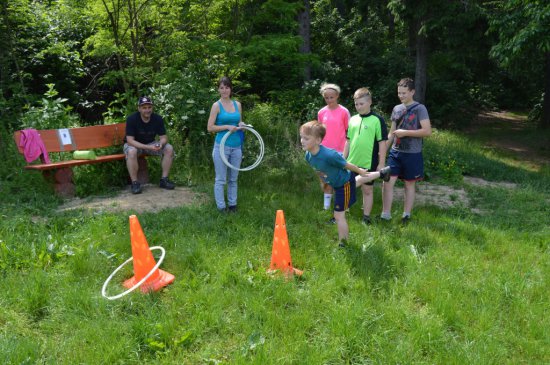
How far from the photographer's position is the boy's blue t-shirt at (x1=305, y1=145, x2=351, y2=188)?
14.6ft

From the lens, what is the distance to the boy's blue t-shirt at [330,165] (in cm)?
446

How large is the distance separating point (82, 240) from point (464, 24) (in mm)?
13168

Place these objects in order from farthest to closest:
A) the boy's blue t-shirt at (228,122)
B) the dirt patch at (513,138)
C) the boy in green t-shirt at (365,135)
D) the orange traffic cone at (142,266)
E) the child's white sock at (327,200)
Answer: the dirt patch at (513,138) → the child's white sock at (327,200) → the boy's blue t-shirt at (228,122) → the boy in green t-shirt at (365,135) → the orange traffic cone at (142,266)

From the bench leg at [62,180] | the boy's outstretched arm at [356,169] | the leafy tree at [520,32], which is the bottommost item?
the bench leg at [62,180]

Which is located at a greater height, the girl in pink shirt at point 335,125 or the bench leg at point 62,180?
the girl in pink shirt at point 335,125

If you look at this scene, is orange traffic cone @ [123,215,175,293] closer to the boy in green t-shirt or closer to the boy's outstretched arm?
the boy's outstretched arm

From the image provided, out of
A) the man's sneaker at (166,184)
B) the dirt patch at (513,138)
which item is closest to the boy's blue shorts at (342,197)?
the man's sneaker at (166,184)

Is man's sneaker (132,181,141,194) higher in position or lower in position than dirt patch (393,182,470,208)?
higher

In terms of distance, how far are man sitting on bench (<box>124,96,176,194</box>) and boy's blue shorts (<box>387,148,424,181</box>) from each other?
3264 millimetres

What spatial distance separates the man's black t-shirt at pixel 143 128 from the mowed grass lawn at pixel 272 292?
1.69 metres

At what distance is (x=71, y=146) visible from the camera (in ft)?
23.2

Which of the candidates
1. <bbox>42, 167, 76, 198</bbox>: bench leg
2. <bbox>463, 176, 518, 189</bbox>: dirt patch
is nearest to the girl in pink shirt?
<bbox>42, 167, 76, 198</bbox>: bench leg

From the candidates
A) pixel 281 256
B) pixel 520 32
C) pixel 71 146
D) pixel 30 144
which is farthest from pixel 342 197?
pixel 520 32

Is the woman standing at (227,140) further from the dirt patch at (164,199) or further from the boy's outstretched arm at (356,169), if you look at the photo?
the boy's outstretched arm at (356,169)
